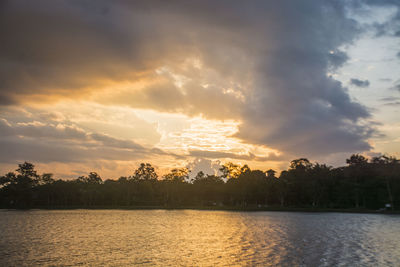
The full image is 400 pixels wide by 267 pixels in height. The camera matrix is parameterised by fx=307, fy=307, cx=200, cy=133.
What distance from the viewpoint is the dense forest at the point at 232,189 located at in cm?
11838

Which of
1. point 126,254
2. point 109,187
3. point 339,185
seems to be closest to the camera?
point 126,254

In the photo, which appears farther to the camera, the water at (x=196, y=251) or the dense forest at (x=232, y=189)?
the dense forest at (x=232, y=189)

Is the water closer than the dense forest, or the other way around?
the water

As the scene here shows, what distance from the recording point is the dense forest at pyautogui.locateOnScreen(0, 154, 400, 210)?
118 m

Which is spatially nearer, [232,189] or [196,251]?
[196,251]

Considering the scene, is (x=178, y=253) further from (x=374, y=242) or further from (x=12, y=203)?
(x=12, y=203)

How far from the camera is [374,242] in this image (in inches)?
1478

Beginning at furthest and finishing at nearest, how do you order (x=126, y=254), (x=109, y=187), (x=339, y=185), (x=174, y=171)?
(x=174, y=171)
(x=109, y=187)
(x=339, y=185)
(x=126, y=254)

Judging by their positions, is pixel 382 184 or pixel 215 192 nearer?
pixel 382 184

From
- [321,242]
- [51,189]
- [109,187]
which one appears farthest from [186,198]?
[321,242]

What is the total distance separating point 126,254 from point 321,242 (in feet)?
77.1

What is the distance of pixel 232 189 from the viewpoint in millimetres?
134000

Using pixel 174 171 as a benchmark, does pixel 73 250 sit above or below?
below

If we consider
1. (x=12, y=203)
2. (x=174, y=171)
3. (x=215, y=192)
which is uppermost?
(x=174, y=171)
